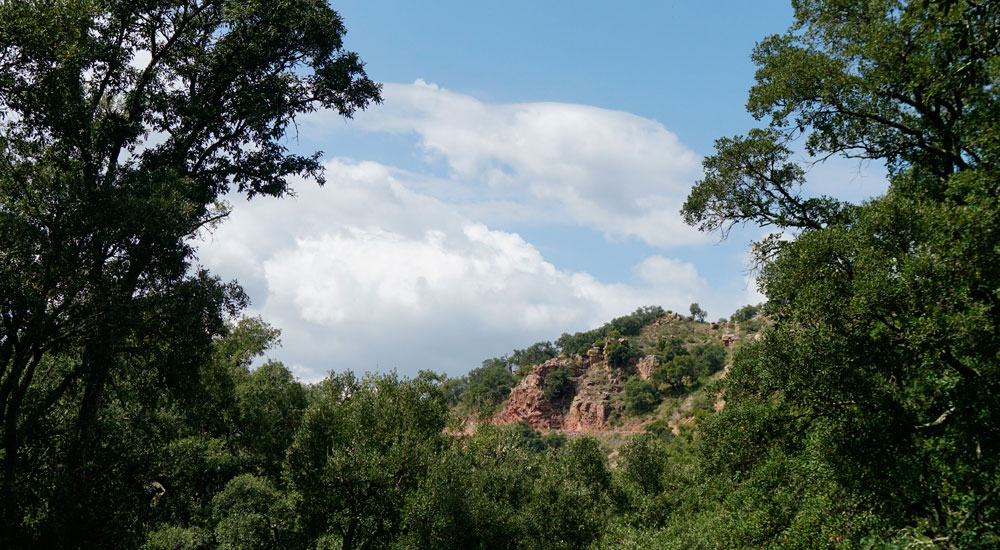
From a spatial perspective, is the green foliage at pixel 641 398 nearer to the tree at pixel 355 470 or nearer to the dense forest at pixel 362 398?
the dense forest at pixel 362 398

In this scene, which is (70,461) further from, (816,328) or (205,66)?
(816,328)

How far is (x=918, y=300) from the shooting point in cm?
851

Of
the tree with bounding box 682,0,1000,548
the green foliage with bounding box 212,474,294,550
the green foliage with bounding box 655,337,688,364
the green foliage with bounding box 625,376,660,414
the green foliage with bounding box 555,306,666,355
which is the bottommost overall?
the green foliage with bounding box 212,474,294,550

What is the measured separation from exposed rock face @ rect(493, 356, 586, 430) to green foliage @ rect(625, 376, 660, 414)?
17331 mm

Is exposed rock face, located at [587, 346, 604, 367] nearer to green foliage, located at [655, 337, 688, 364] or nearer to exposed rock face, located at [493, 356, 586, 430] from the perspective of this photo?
exposed rock face, located at [493, 356, 586, 430]

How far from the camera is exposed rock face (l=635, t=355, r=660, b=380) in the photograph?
339 feet

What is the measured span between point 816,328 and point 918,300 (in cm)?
152

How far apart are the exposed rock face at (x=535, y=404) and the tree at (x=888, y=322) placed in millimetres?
99884

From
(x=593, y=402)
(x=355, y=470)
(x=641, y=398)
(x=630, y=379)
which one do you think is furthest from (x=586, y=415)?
(x=355, y=470)

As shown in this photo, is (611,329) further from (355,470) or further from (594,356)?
(355,470)

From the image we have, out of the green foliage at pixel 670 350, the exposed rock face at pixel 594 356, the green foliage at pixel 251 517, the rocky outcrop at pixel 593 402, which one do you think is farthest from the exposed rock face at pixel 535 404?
the green foliage at pixel 251 517

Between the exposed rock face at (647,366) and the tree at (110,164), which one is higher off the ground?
the exposed rock face at (647,366)

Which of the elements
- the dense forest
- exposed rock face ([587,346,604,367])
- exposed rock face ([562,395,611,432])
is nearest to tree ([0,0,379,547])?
the dense forest

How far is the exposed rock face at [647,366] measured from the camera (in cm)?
10339
